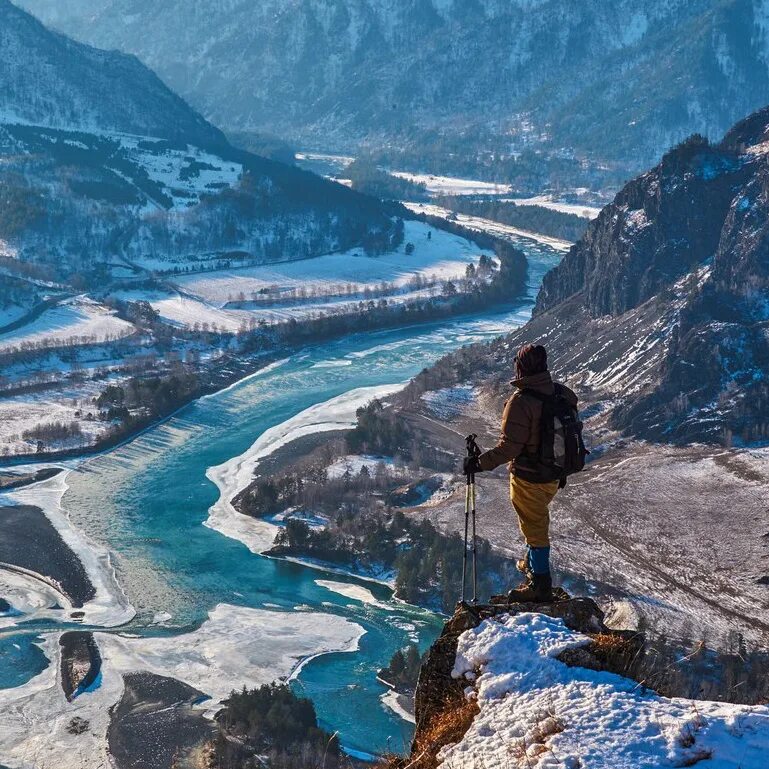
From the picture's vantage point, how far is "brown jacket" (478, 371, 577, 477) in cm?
1516

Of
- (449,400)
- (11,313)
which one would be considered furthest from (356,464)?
(11,313)

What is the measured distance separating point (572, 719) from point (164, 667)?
36.0 meters

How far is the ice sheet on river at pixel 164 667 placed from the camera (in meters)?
40.8

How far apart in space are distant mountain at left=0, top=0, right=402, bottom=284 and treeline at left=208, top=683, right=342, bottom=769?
95037 mm

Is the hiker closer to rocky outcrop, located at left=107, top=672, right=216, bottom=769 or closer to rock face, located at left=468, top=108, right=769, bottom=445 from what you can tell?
rocky outcrop, located at left=107, top=672, right=216, bottom=769

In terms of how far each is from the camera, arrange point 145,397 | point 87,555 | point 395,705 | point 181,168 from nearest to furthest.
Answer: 1. point 395,705
2. point 87,555
3. point 145,397
4. point 181,168

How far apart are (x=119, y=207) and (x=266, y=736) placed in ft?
387

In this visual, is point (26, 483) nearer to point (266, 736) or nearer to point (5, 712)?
point (5, 712)

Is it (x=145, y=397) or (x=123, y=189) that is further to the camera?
(x=123, y=189)

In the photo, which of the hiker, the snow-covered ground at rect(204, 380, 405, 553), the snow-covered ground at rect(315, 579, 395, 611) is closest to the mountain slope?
the snow-covered ground at rect(204, 380, 405, 553)

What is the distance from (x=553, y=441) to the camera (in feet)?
49.9

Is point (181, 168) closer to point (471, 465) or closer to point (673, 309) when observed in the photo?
point (673, 309)

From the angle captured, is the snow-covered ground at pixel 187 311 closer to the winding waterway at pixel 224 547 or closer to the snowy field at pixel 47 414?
the winding waterway at pixel 224 547

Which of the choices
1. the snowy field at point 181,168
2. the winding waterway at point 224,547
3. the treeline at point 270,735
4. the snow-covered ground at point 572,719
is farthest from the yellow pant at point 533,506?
the snowy field at point 181,168
